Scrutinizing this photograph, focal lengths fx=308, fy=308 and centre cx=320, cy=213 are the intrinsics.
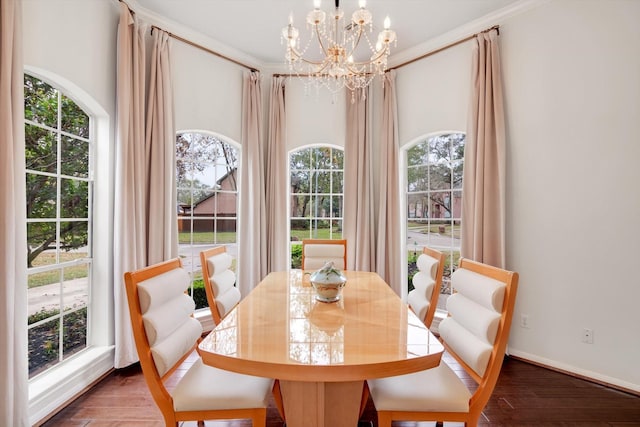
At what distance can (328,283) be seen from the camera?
5.59ft

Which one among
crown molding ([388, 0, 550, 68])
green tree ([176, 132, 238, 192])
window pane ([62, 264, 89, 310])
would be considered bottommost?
window pane ([62, 264, 89, 310])

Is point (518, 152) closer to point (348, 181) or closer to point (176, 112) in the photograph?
point (348, 181)

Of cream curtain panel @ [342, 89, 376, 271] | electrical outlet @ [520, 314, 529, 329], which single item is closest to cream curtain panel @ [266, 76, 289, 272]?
cream curtain panel @ [342, 89, 376, 271]

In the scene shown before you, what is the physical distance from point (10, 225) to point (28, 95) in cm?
98

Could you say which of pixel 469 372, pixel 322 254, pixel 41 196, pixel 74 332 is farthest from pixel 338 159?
pixel 74 332

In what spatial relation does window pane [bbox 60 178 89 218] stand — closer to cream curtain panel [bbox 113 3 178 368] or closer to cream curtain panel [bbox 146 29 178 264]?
cream curtain panel [bbox 113 3 178 368]

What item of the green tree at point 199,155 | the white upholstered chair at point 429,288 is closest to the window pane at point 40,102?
the green tree at point 199,155

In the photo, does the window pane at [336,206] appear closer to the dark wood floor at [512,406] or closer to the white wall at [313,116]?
the white wall at [313,116]

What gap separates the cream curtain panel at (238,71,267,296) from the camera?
364cm

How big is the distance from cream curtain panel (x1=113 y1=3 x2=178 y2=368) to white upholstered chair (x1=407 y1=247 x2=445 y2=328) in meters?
2.23

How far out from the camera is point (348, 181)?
12.4 feet

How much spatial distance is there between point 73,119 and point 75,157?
288 millimetres

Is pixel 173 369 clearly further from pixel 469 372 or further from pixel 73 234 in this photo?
pixel 73 234

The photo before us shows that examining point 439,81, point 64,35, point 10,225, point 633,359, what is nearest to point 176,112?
point 64,35
